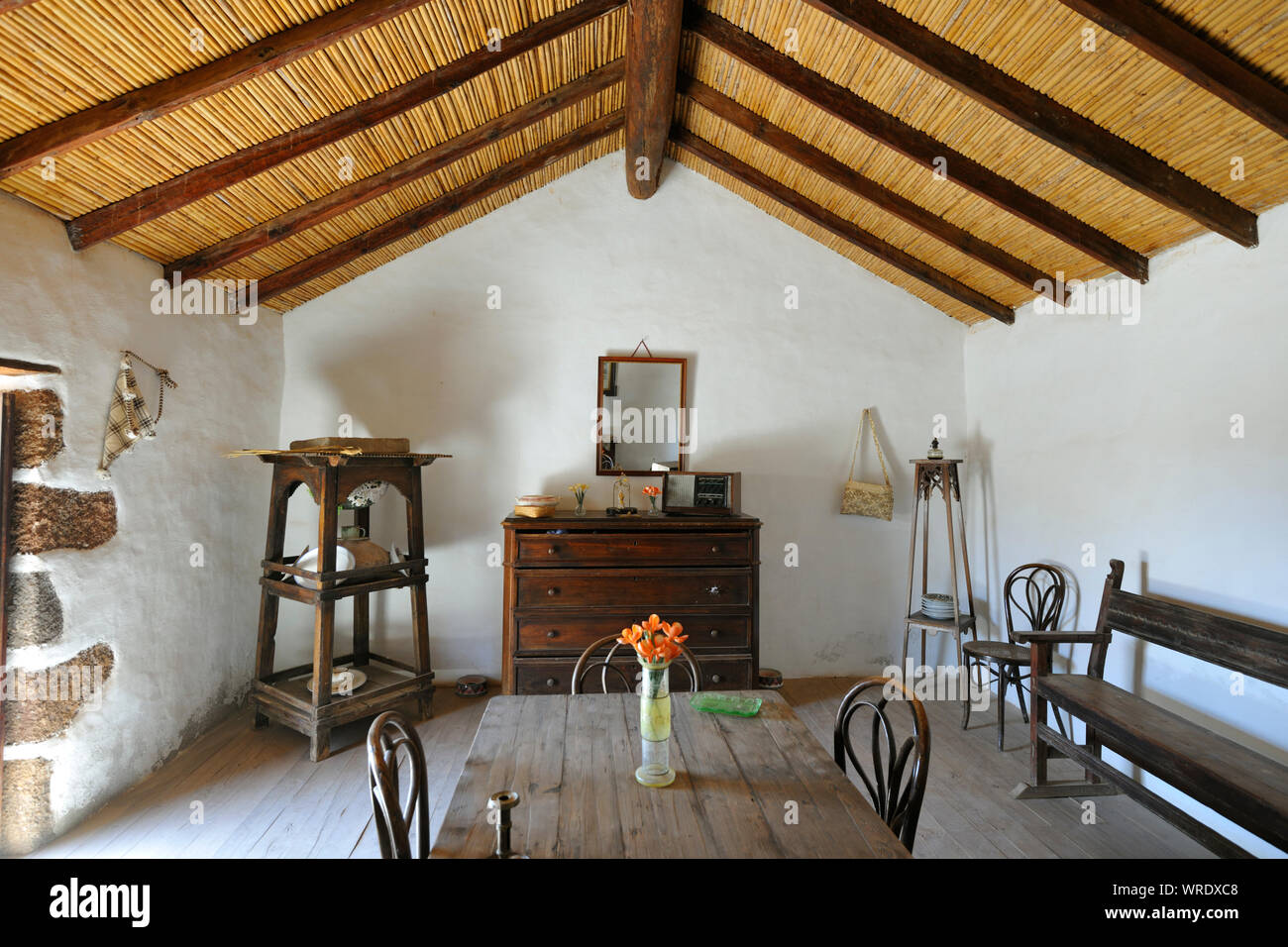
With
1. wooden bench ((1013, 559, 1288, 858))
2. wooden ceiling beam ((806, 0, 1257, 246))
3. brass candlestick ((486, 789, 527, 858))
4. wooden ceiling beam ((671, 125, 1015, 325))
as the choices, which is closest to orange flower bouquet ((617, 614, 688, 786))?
brass candlestick ((486, 789, 527, 858))

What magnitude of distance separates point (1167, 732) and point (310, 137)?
15.3ft

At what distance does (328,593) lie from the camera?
11.2ft

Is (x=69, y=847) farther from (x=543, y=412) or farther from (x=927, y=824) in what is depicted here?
(x=927, y=824)

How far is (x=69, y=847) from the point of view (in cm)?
262

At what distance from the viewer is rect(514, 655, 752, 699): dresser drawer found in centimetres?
387

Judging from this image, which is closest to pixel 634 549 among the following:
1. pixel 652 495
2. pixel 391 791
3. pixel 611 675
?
pixel 652 495


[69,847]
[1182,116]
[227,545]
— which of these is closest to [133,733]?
[69,847]

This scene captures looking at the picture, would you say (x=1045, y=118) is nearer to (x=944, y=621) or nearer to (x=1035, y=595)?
(x=1035, y=595)

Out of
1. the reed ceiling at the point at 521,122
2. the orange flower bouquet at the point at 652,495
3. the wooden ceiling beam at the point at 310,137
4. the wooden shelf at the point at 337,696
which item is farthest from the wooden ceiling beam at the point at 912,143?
the wooden shelf at the point at 337,696

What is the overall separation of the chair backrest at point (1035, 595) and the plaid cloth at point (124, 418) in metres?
4.95

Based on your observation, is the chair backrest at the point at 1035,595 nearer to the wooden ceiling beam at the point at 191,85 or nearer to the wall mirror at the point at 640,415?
the wall mirror at the point at 640,415

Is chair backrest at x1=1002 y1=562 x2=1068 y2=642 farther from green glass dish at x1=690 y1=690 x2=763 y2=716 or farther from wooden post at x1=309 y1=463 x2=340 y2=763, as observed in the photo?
wooden post at x1=309 y1=463 x2=340 y2=763

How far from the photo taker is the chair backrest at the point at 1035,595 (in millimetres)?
3861

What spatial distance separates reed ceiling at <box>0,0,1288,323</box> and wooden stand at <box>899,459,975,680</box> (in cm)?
126
